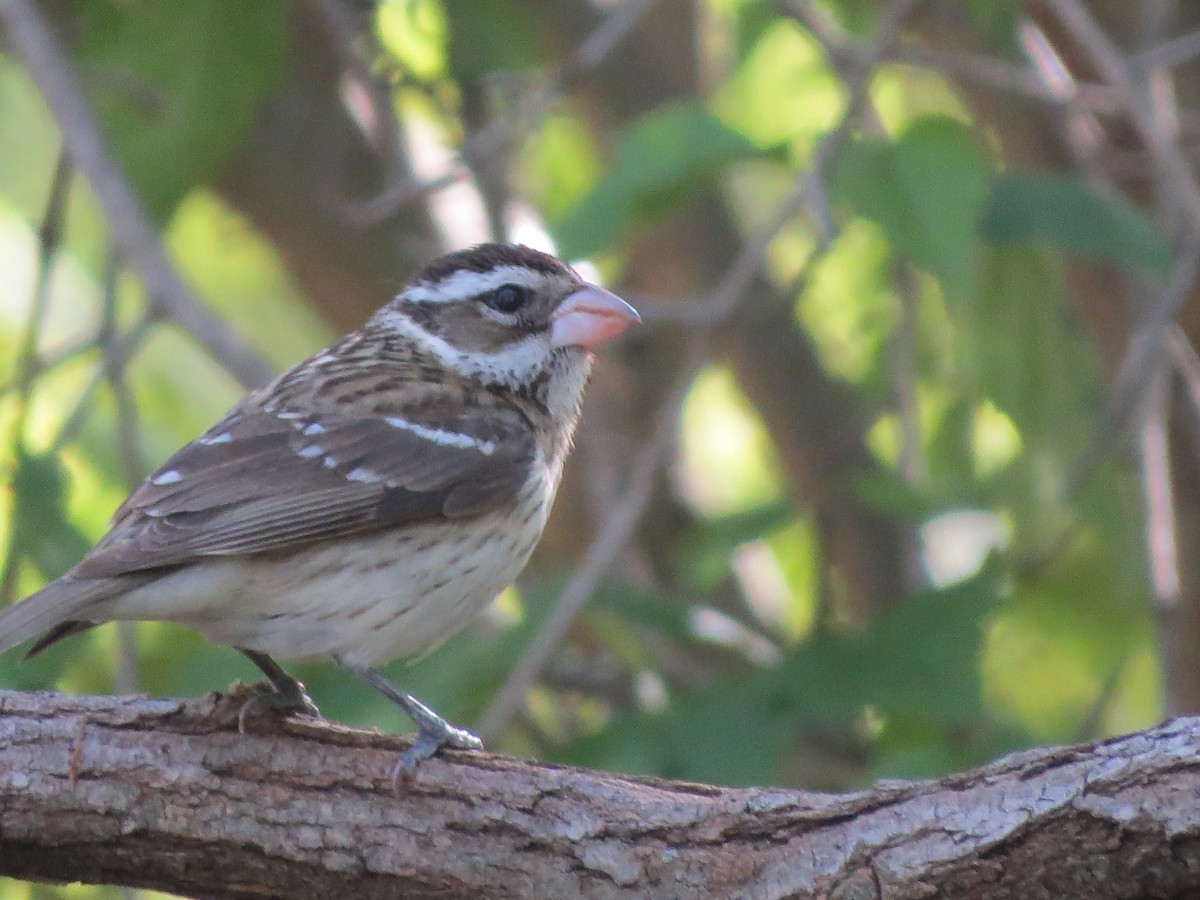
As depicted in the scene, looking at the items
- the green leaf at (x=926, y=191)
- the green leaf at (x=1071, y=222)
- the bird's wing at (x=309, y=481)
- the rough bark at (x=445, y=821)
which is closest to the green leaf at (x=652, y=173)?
the green leaf at (x=926, y=191)

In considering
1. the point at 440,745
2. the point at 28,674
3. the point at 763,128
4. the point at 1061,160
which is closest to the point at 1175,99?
the point at 1061,160

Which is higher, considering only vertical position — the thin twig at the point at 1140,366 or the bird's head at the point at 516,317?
the thin twig at the point at 1140,366

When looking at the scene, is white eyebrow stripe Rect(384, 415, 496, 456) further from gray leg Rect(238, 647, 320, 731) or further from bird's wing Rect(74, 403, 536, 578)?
gray leg Rect(238, 647, 320, 731)

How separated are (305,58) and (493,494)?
10.8ft

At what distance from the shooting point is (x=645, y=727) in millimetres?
5098

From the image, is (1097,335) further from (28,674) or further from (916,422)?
(28,674)

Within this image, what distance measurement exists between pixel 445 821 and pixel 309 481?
1.15 metres

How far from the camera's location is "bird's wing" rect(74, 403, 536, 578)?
13.8 ft

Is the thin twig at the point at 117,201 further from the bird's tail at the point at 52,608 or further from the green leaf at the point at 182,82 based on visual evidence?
the bird's tail at the point at 52,608

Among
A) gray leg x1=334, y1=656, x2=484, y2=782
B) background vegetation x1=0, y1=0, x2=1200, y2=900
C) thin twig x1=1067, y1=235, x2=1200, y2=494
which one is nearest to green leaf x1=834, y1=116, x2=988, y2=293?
background vegetation x1=0, y1=0, x2=1200, y2=900

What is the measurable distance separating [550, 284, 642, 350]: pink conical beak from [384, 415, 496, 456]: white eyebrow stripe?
46 centimetres

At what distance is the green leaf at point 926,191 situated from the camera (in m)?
4.71

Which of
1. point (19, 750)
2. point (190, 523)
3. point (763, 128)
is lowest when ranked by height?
point (19, 750)

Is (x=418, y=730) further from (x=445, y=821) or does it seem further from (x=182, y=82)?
(x=182, y=82)
